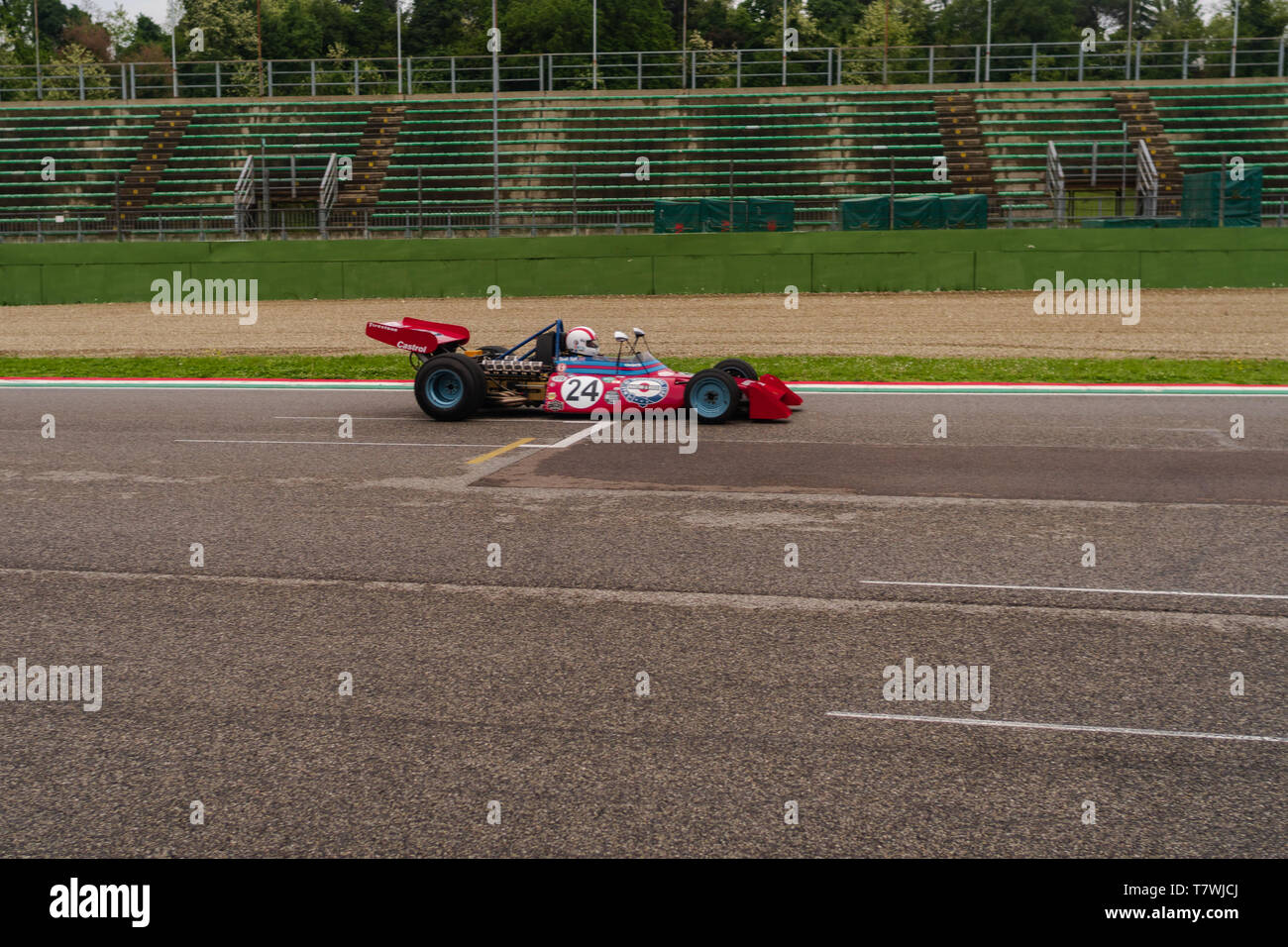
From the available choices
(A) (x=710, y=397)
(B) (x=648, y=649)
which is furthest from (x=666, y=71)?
(B) (x=648, y=649)

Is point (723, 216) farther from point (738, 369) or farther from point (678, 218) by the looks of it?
point (738, 369)

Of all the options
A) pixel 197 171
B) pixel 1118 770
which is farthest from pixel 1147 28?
pixel 1118 770

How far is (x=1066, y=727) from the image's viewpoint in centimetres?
506

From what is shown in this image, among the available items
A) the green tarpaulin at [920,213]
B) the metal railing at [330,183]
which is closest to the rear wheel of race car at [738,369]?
the green tarpaulin at [920,213]

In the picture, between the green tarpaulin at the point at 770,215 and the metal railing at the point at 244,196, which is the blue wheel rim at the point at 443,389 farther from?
the metal railing at the point at 244,196

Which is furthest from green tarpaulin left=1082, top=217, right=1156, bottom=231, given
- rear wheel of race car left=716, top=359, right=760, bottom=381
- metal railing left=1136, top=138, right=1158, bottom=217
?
rear wheel of race car left=716, top=359, right=760, bottom=381

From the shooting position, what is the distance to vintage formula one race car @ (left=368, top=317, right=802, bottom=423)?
13.2m

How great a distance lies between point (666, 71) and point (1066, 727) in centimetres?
6717

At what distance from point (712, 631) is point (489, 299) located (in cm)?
2203

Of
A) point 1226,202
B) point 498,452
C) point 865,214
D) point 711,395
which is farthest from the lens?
point 865,214

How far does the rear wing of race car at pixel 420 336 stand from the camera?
13922mm

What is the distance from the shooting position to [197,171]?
37250 millimetres

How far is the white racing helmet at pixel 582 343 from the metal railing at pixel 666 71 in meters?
24.8
